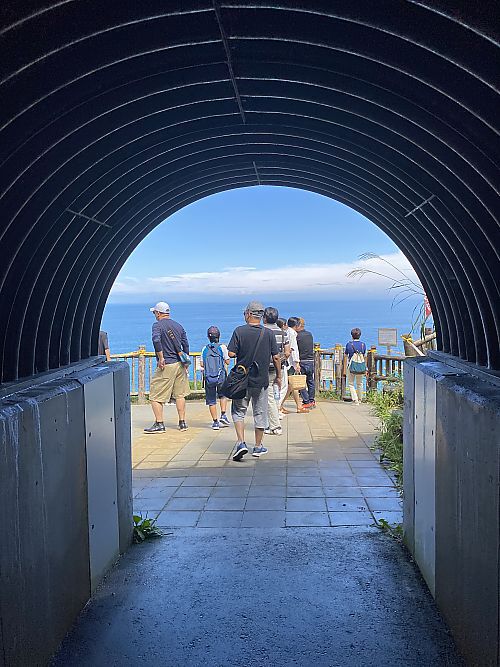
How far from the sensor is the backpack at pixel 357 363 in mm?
13914

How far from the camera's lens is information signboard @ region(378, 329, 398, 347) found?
47.5 feet

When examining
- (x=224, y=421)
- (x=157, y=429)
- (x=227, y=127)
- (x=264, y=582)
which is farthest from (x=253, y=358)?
(x=264, y=582)

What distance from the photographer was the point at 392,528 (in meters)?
6.09

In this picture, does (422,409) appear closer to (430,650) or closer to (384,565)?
(384,565)

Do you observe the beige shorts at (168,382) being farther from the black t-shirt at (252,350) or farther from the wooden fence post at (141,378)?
the wooden fence post at (141,378)

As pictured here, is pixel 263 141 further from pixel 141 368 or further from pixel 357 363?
pixel 141 368

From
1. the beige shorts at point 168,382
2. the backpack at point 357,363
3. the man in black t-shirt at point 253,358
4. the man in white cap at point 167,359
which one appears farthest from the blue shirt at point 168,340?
the backpack at point 357,363

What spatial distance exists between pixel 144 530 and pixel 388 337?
941 centimetres

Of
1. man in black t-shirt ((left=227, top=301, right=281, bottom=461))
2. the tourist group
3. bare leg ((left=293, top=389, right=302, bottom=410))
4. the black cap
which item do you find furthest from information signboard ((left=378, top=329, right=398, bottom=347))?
man in black t-shirt ((left=227, top=301, right=281, bottom=461))

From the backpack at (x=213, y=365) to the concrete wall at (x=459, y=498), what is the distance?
5.79m

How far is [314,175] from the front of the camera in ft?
22.9

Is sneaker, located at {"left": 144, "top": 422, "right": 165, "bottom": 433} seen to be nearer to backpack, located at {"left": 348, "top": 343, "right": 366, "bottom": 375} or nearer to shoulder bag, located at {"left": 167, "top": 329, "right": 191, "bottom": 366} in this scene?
shoulder bag, located at {"left": 167, "top": 329, "right": 191, "bottom": 366}

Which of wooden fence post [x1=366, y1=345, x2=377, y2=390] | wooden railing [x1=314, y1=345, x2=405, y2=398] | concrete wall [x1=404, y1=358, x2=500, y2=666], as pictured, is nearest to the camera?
concrete wall [x1=404, y1=358, x2=500, y2=666]

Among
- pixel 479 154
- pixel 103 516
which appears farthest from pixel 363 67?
pixel 103 516
